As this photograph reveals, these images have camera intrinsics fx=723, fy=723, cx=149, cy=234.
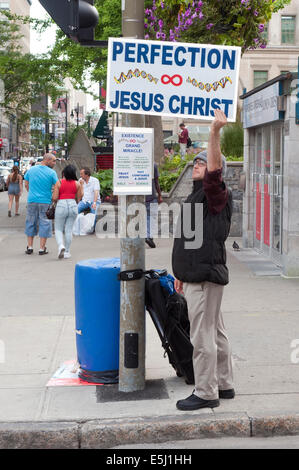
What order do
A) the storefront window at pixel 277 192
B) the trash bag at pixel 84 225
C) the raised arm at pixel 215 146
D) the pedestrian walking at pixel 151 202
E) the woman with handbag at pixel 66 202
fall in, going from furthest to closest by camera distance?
the trash bag at pixel 84 225, the pedestrian walking at pixel 151 202, the woman with handbag at pixel 66 202, the storefront window at pixel 277 192, the raised arm at pixel 215 146

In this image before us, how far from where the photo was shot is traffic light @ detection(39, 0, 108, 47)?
5.27 metres

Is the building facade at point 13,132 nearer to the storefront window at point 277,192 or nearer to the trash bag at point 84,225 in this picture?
the trash bag at point 84,225

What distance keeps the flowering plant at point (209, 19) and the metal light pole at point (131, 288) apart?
7.02 meters

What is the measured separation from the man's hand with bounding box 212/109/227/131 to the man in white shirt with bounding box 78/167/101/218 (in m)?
11.0

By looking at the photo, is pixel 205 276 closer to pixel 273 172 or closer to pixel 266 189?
pixel 273 172

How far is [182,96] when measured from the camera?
16.8 feet

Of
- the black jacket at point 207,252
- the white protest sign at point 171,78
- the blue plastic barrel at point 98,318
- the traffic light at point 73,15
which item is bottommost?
the blue plastic barrel at point 98,318

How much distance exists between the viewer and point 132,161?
5.31 m

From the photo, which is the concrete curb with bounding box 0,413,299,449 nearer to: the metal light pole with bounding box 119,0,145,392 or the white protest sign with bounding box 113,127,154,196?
the metal light pole with bounding box 119,0,145,392

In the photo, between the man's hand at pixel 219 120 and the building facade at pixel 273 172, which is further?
the building facade at pixel 273 172

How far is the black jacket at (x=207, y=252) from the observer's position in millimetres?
4965

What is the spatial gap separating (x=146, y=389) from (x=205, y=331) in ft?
2.76

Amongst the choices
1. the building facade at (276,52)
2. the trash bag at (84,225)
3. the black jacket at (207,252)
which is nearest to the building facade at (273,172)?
the trash bag at (84,225)

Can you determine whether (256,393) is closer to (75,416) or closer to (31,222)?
(75,416)
